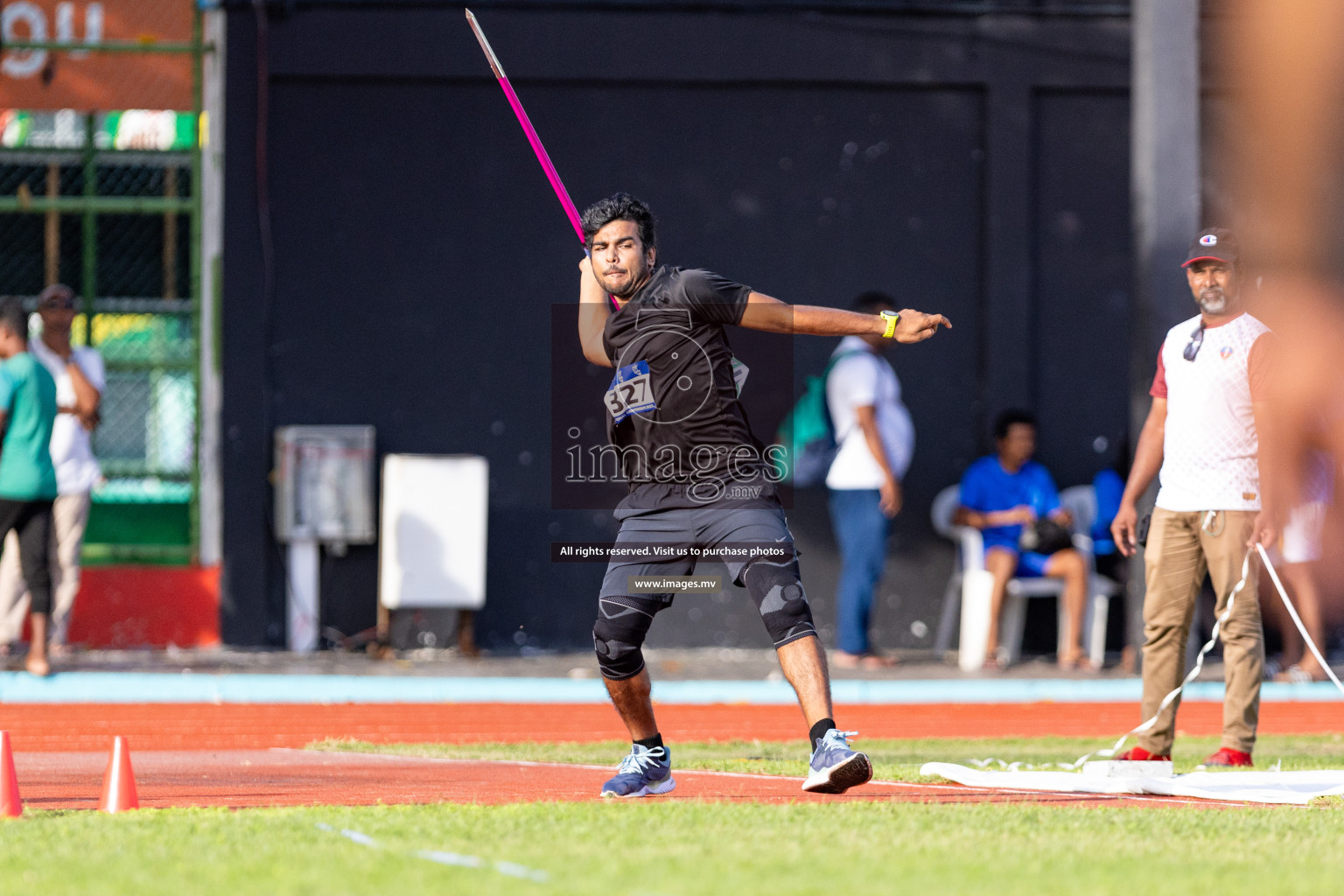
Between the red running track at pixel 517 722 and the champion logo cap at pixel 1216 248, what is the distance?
117 inches

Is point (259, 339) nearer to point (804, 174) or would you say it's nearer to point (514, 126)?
point (514, 126)

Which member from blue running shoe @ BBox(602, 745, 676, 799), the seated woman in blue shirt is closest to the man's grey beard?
blue running shoe @ BBox(602, 745, 676, 799)

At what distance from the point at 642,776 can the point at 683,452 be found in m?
1.07

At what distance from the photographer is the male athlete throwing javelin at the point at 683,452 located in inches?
222

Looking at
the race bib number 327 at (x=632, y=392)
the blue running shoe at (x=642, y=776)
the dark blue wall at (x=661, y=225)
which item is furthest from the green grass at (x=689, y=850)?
the dark blue wall at (x=661, y=225)

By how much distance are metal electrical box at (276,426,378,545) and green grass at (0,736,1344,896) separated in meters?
6.54

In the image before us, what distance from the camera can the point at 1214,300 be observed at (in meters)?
7.09

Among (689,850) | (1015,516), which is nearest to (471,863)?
(689,850)

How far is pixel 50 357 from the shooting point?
37.2ft

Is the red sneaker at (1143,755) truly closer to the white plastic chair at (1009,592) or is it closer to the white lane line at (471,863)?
the white lane line at (471,863)

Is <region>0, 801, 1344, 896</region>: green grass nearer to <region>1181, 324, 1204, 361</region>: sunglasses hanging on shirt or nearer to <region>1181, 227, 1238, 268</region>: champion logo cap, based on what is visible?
<region>1181, 324, 1204, 361</region>: sunglasses hanging on shirt

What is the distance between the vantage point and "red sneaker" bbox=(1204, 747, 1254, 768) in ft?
22.9

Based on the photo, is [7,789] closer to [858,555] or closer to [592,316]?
[592,316]

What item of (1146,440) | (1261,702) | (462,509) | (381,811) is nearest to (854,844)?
(381,811)
